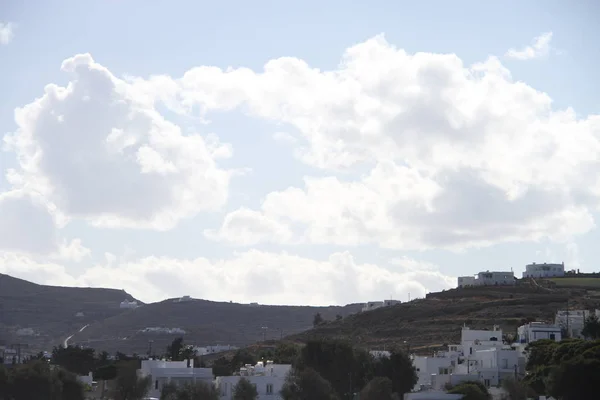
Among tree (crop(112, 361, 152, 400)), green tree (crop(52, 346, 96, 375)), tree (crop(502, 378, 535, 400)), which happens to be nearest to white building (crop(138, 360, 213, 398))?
tree (crop(112, 361, 152, 400))

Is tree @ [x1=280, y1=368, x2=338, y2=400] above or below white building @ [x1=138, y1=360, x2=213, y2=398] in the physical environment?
below

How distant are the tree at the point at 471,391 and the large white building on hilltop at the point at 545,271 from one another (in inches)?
3683

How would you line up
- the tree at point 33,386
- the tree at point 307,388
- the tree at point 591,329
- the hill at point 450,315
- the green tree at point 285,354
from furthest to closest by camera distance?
the hill at point 450,315 → the green tree at point 285,354 → the tree at point 591,329 → the tree at point 33,386 → the tree at point 307,388

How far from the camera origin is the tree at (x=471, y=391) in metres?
69.2

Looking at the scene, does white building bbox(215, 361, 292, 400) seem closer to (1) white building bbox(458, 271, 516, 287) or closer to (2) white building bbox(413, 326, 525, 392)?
(2) white building bbox(413, 326, 525, 392)

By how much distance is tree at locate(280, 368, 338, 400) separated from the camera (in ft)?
229

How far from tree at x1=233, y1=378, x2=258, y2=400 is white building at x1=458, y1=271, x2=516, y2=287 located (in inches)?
3268

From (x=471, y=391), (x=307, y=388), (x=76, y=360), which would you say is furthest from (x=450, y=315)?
(x=307, y=388)

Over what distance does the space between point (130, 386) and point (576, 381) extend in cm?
3010

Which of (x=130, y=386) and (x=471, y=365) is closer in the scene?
(x=130, y=386)

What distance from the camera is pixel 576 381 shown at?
63.4 metres

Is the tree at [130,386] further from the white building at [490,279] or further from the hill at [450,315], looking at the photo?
the white building at [490,279]

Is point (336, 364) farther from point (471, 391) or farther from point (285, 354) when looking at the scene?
point (285, 354)

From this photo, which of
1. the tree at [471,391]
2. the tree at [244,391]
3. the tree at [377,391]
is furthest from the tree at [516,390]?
the tree at [244,391]
